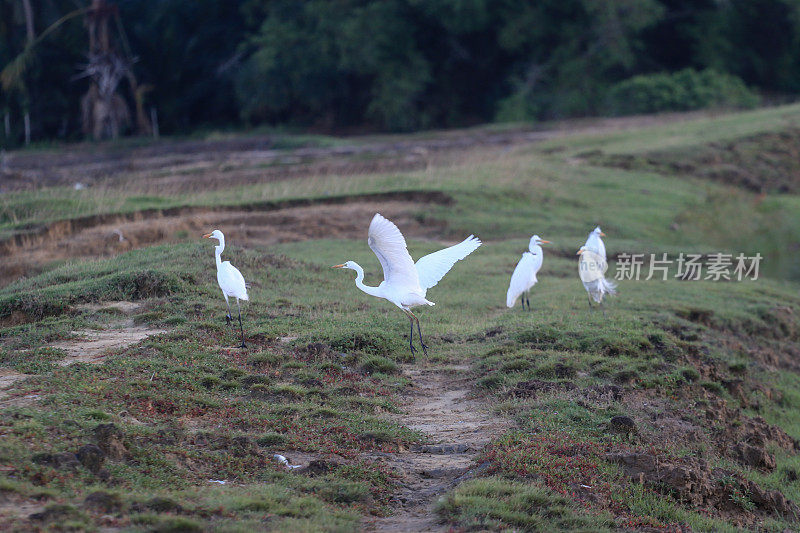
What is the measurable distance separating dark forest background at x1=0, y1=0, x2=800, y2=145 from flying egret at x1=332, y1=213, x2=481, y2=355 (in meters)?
29.8

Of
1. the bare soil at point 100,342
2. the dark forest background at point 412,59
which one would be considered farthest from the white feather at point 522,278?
the dark forest background at point 412,59

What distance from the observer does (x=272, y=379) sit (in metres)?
8.37

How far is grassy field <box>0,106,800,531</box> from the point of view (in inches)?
233

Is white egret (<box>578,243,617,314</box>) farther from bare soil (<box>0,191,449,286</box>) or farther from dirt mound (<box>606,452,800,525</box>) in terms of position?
bare soil (<box>0,191,449,286</box>)

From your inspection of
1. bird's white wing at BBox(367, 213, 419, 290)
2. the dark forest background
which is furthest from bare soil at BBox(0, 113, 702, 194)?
bird's white wing at BBox(367, 213, 419, 290)

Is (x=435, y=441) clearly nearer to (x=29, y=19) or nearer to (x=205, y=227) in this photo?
(x=205, y=227)

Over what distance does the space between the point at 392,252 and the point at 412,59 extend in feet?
109

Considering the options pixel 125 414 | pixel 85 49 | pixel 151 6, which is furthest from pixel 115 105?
pixel 125 414

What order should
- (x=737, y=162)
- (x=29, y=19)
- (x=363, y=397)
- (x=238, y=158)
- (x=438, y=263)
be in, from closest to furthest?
1. (x=363, y=397)
2. (x=438, y=263)
3. (x=737, y=162)
4. (x=238, y=158)
5. (x=29, y=19)

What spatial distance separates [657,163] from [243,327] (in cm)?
1879

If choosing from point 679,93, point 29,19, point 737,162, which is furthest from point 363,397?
point 29,19

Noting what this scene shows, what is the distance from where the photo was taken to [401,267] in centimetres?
880

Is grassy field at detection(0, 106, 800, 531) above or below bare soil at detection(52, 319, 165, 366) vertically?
below

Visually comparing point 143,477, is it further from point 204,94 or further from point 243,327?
point 204,94
